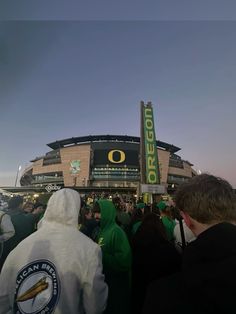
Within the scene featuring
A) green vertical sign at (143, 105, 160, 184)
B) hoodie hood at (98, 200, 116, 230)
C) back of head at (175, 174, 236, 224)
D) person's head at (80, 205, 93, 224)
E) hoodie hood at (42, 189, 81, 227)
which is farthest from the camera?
green vertical sign at (143, 105, 160, 184)

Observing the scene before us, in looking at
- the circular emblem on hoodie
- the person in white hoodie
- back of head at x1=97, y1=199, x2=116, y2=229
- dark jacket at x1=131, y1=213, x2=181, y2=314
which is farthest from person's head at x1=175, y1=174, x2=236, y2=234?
back of head at x1=97, y1=199, x2=116, y2=229

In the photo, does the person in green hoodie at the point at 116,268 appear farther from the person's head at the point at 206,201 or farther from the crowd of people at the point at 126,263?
the person's head at the point at 206,201

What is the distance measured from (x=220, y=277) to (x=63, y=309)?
135 centimetres

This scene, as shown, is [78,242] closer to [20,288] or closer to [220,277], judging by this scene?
[20,288]

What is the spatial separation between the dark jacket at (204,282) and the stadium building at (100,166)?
6120cm

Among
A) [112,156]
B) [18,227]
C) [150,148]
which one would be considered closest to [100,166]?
[112,156]

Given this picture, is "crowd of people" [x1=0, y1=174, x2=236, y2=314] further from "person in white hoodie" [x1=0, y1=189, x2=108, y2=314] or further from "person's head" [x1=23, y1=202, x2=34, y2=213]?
"person's head" [x1=23, y1=202, x2=34, y2=213]

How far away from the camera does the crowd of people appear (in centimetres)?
104

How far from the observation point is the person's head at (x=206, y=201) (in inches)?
54.2

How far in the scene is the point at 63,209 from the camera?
→ 6.70ft

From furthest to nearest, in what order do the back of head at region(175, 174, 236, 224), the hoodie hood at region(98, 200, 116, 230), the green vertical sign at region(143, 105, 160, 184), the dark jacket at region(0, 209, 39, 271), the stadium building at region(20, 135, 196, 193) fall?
the stadium building at region(20, 135, 196, 193)
the green vertical sign at region(143, 105, 160, 184)
the dark jacket at region(0, 209, 39, 271)
the hoodie hood at region(98, 200, 116, 230)
the back of head at region(175, 174, 236, 224)

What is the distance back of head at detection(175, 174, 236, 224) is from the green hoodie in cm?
178

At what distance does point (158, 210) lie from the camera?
578 cm

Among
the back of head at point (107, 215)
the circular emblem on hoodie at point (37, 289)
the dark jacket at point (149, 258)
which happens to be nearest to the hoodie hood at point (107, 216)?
the back of head at point (107, 215)
